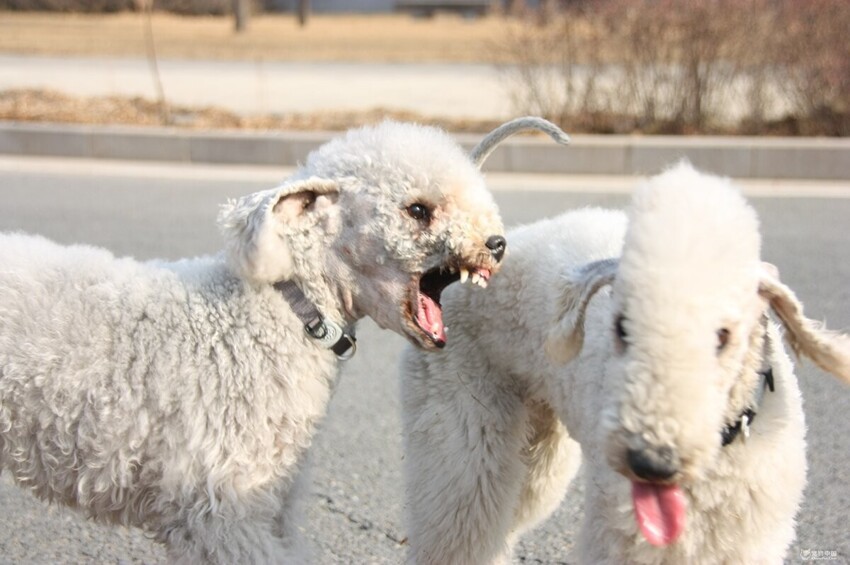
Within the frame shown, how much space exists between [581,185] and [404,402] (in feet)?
19.6

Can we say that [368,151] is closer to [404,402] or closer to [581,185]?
[404,402]

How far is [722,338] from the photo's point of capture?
225cm

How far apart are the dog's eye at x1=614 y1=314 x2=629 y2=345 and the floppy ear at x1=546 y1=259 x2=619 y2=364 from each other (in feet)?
0.61

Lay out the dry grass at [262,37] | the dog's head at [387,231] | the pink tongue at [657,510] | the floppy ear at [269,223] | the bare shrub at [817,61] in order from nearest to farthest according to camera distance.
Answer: the pink tongue at [657,510] → the floppy ear at [269,223] → the dog's head at [387,231] → the bare shrub at [817,61] → the dry grass at [262,37]

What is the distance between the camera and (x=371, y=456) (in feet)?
14.2

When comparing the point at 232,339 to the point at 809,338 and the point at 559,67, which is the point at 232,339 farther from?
the point at 559,67

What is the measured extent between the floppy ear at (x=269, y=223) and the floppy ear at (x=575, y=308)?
2.28 feet

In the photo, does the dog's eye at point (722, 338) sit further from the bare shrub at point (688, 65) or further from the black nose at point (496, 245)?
the bare shrub at point (688, 65)

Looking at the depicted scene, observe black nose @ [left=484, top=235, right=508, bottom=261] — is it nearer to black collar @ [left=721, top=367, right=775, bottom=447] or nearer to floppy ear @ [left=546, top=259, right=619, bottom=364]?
floppy ear @ [left=546, top=259, right=619, bottom=364]

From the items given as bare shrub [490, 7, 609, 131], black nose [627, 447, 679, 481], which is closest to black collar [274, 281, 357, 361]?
black nose [627, 447, 679, 481]

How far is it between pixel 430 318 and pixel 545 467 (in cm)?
82

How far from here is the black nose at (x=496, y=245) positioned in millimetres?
2723

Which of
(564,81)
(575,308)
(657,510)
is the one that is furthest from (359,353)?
(564,81)

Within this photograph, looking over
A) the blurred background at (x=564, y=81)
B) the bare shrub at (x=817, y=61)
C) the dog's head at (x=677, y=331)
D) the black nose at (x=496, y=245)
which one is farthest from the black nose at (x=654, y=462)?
the bare shrub at (x=817, y=61)
